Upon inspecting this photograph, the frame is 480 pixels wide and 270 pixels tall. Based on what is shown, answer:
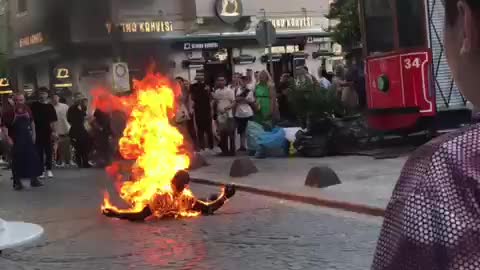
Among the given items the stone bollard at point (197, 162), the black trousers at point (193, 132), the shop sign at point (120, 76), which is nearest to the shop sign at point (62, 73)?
the shop sign at point (120, 76)

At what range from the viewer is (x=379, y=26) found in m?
13.0

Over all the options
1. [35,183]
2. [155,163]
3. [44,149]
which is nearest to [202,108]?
[44,149]

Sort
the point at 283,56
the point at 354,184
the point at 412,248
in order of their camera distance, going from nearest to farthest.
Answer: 1. the point at 412,248
2. the point at 354,184
3. the point at 283,56

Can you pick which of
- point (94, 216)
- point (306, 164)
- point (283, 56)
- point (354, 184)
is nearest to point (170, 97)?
point (94, 216)

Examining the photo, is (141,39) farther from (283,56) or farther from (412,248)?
(283,56)

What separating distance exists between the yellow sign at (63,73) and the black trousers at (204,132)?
7486 mm

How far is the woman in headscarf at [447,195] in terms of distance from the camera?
39.6 inches

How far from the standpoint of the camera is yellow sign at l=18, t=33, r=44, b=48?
823 cm

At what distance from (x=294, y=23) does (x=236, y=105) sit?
551 inches

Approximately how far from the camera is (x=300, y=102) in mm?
14875

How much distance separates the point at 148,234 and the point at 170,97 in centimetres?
238

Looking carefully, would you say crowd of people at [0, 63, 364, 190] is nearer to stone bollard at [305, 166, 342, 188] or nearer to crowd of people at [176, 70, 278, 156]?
crowd of people at [176, 70, 278, 156]

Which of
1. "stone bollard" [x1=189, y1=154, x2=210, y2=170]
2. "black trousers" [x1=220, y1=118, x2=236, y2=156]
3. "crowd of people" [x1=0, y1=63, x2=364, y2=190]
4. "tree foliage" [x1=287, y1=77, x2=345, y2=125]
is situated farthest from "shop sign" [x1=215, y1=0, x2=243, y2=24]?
"stone bollard" [x1=189, y1=154, x2=210, y2=170]

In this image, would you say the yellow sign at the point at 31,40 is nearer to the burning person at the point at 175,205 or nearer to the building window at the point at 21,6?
the building window at the point at 21,6
